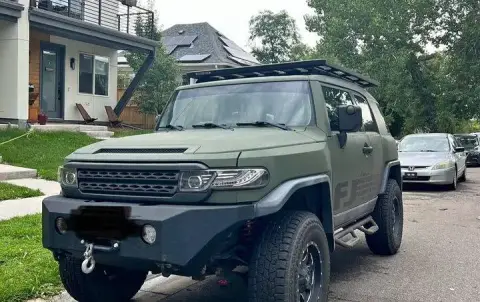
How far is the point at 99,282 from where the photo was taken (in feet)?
14.4

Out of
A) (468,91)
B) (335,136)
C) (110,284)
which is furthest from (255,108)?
(468,91)

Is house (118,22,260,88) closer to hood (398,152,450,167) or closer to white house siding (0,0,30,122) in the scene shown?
white house siding (0,0,30,122)

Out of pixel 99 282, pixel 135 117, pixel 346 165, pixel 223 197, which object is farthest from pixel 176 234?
pixel 135 117

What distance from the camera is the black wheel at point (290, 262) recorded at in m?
3.54

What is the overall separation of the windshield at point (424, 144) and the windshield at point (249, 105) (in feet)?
34.7

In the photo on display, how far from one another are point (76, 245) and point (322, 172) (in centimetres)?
204

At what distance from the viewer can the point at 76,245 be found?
12.2 ft

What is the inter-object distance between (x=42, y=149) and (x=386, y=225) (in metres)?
9.45

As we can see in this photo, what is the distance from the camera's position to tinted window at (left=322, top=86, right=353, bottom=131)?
5.00 meters

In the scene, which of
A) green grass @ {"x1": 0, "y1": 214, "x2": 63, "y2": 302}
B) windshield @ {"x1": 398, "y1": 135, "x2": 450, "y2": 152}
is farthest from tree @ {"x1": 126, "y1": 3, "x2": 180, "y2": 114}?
green grass @ {"x1": 0, "y1": 214, "x2": 63, "y2": 302}

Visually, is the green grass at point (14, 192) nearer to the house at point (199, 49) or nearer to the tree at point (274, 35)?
the house at point (199, 49)

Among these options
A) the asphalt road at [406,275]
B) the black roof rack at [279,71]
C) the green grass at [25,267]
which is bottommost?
the asphalt road at [406,275]

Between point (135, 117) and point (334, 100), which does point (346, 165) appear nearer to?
point (334, 100)

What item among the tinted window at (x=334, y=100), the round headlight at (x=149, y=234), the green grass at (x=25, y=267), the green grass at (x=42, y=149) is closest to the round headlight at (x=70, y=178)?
the round headlight at (x=149, y=234)
